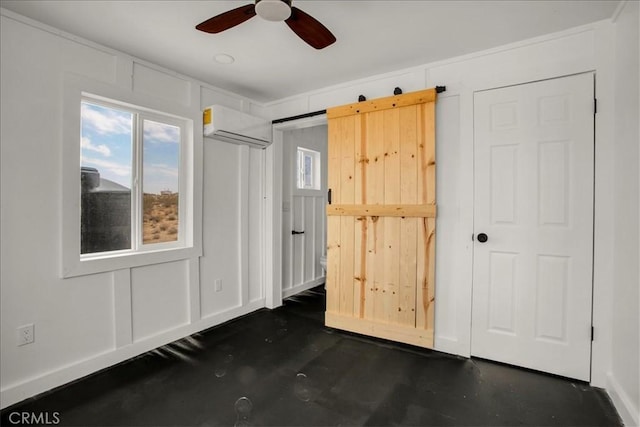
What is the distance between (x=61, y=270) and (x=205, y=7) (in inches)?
77.7

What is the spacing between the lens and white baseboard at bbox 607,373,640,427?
1.60 meters

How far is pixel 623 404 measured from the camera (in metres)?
1.72

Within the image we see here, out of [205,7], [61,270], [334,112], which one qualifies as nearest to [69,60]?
[205,7]

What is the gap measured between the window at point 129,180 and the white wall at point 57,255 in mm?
177

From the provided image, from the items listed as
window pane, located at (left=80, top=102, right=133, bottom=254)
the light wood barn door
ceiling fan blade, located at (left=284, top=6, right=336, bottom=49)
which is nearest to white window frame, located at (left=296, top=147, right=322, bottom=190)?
the light wood barn door

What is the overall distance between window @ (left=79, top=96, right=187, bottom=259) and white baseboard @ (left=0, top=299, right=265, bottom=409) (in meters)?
0.76

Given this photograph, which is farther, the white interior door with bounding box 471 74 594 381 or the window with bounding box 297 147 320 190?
the window with bounding box 297 147 320 190

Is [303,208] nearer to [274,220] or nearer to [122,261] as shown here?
[274,220]

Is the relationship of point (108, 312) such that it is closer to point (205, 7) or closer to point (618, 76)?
point (205, 7)

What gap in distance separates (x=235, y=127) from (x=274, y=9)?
165 cm

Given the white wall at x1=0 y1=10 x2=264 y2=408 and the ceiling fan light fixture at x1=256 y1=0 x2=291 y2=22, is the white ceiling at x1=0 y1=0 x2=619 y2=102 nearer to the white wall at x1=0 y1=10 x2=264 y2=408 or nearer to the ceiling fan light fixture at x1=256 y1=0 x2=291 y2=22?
the white wall at x1=0 y1=10 x2=264 y2=408

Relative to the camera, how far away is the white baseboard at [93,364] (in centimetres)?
189

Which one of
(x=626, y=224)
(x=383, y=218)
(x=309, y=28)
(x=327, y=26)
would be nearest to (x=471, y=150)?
(x=383, y=218)

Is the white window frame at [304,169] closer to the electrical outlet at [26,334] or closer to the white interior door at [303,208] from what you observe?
the white interior door at [303,208]
